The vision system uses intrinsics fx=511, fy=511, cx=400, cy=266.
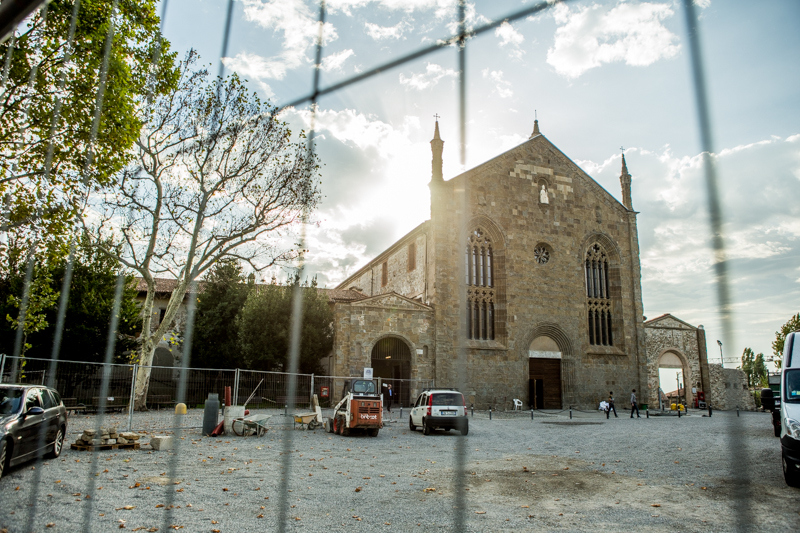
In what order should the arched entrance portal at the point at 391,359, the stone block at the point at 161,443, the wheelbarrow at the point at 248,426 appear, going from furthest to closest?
1. the arched entrance portal at the point at 391,359
2. the wheelbarrow at the point at 248,426
3. the stone block at the point at 161,443

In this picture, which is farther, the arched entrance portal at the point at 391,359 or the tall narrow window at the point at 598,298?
the tall narrow window at the point at 598,298

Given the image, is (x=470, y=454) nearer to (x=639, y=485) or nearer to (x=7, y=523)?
(x=639, y=485)

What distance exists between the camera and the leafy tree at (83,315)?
27172 millimetres

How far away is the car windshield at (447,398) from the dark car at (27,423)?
11114mm

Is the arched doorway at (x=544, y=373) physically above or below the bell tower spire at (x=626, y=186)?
below

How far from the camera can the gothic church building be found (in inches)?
1140

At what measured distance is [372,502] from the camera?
288 inches

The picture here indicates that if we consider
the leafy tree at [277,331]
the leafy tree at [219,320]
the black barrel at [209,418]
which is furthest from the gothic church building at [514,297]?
the black barrel at [209,418]

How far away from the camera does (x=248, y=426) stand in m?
16.2

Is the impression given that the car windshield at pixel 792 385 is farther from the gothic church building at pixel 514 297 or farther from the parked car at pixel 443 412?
the gothic church building at pixel 514 297

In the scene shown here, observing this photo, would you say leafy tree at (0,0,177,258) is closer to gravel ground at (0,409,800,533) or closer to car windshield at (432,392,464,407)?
gravel ground at (0,409,800,533)

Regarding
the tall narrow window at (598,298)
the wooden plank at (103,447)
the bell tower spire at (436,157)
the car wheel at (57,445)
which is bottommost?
the wooden plank at (103,447)

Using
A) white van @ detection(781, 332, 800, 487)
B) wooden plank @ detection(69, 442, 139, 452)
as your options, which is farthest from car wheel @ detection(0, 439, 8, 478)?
white van @ detection(781, 332, 800, 487)

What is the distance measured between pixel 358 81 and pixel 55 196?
12101 mm
